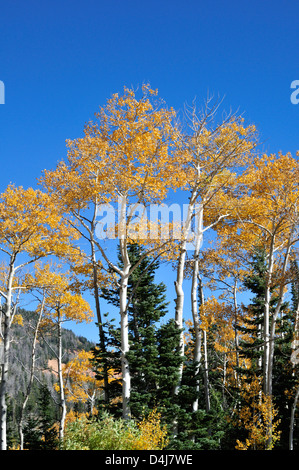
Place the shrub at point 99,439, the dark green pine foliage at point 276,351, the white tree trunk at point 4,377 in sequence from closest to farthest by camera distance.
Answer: the shrub at point 99,439 → the white tree trunk at point 4,377 → the dark green pine foliage at point 276,351

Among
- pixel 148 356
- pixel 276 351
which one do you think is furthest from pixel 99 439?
pixel 276 351

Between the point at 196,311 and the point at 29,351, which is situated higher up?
the point at 196,311

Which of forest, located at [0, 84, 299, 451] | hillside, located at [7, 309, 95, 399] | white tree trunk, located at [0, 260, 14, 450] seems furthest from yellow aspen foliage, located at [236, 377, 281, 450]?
hillside, located at [7, 309, 95, 399]

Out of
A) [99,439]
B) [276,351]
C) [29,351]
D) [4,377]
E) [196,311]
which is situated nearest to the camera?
[99,439]

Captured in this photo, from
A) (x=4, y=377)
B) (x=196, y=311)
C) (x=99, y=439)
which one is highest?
(x=196, y=311)

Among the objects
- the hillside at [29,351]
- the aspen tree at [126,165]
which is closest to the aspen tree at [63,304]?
the hillside at [29,351]

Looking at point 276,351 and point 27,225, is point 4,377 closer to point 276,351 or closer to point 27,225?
point 27,225

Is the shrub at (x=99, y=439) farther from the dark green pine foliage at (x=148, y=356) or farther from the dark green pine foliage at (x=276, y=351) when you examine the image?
the dark green pine foliage at (x=276, y=351)

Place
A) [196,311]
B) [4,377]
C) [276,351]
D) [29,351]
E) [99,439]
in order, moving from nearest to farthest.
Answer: [99,439] → [4,377] → [196,311] → [276,351] → [29,351]

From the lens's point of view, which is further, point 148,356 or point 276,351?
point 276,351

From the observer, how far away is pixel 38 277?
57.5 ft

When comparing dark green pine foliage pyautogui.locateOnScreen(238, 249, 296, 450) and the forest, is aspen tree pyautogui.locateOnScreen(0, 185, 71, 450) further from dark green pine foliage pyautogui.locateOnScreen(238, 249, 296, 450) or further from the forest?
dark green pine foliage pyautogui.locateOnScreen(238, 249, 296, 450)
